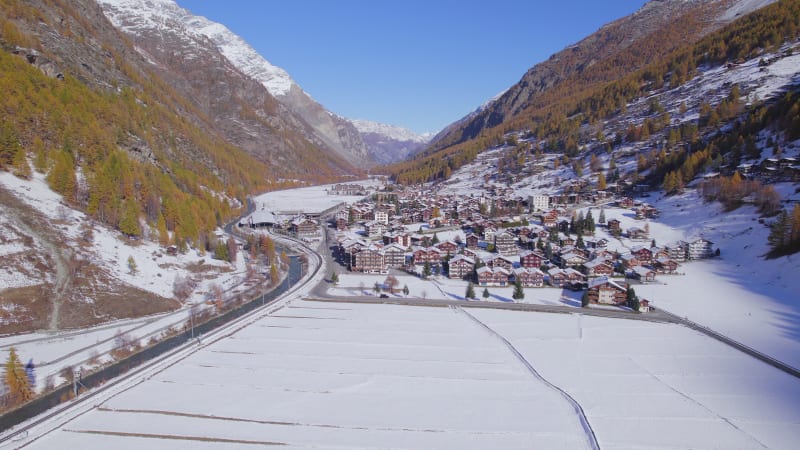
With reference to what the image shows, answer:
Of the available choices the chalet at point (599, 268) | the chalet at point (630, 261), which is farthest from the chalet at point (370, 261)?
the chalet at point (630, 261)

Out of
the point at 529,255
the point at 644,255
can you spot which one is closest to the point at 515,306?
the point at 529,255

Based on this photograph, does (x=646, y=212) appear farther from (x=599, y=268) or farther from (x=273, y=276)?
(x=273, y=276)

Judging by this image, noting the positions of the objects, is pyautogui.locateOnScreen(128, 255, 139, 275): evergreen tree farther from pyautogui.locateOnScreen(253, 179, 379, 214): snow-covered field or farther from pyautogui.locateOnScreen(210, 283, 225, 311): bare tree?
pyautogui.locateOnScreen(253, 179, 379, 214): snow-covered field

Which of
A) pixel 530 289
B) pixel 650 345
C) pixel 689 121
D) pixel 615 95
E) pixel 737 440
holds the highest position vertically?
pixel 615 95

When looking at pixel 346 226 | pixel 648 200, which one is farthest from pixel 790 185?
pixel 346 226

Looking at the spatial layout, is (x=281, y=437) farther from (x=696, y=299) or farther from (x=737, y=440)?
(x=696, y=299)

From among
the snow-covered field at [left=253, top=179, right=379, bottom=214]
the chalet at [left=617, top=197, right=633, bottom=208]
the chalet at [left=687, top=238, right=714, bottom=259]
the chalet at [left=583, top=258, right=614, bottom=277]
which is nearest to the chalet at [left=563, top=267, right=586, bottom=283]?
the chalet at [left=583, top=258, right=614, bottom=277]

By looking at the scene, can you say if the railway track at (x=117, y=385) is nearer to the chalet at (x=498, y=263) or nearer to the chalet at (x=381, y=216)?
the chalet at (x=498, y=263)
